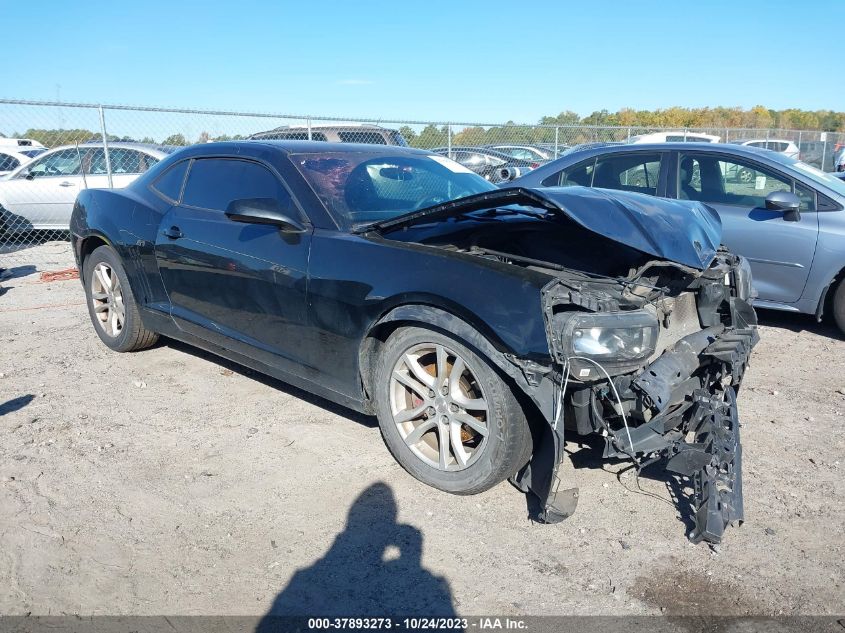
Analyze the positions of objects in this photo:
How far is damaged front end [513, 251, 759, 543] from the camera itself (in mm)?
2770

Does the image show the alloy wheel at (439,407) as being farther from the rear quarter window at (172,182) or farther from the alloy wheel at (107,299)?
the alloy wheel at (107,299)

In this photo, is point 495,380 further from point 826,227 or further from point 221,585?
point 826,227

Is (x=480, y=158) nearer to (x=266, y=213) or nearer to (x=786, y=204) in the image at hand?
(x=786, y=204)

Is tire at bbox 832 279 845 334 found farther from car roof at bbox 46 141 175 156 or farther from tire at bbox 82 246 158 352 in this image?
car roof at bbox 46 141 175 156

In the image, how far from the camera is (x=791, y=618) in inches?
96.7

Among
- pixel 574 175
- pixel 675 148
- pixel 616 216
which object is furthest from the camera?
pixel 574 175

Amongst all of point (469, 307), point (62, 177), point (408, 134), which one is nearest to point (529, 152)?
point (408, 134)

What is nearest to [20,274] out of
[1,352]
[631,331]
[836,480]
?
[1,352]

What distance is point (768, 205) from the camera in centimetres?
566

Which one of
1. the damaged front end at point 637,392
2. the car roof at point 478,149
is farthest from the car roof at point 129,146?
the damaged front end at point 637,392

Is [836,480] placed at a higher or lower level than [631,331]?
lower

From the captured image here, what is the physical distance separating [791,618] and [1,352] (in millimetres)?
5720

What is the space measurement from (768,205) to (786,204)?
0.47 ft

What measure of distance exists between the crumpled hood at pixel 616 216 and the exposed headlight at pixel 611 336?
43 centimetres
